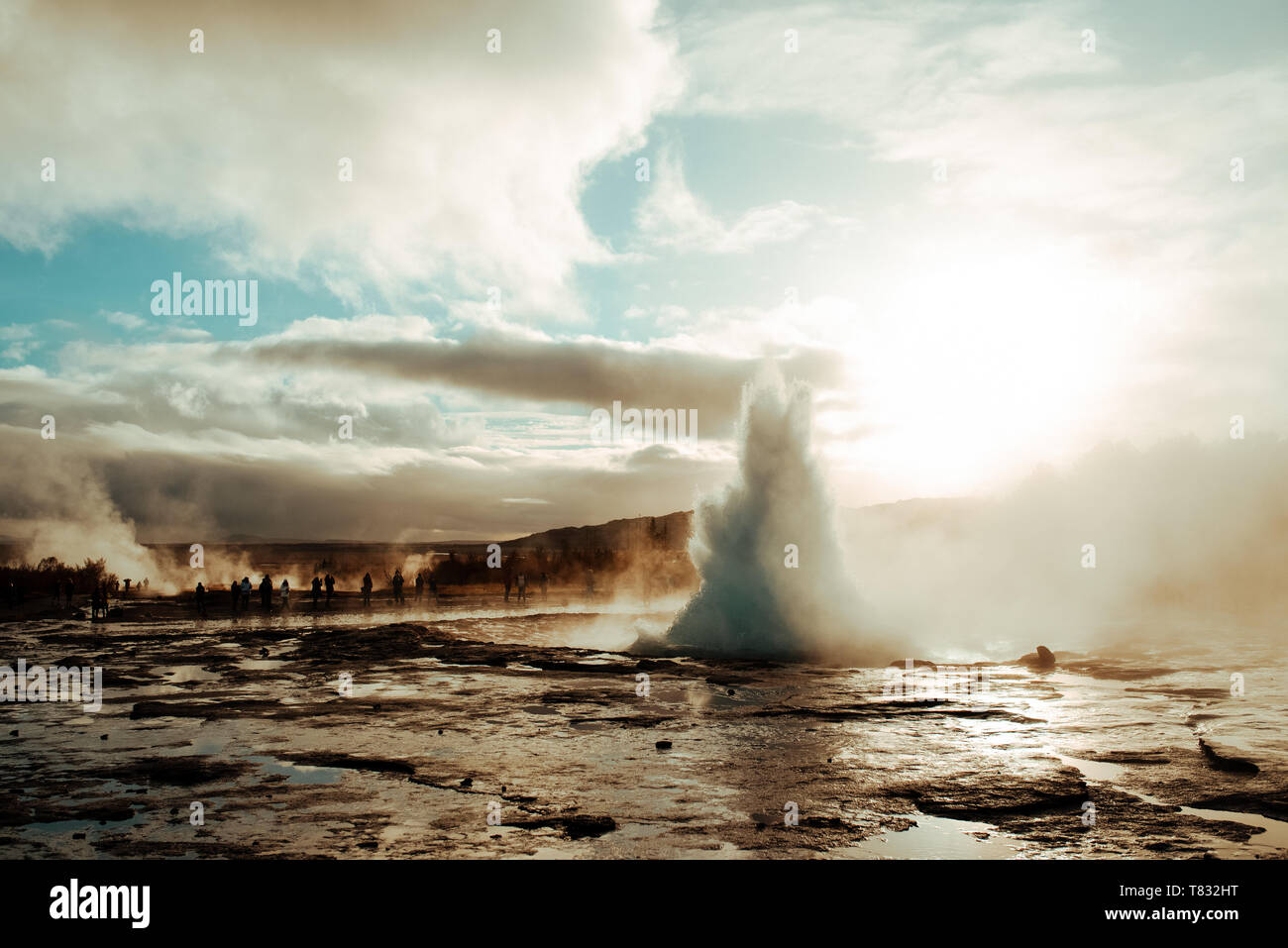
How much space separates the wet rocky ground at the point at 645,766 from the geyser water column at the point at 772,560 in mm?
5466

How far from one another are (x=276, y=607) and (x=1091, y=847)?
4108 cm

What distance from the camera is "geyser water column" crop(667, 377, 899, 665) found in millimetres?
25219

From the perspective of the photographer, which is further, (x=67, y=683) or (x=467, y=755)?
(x=67, y=683)

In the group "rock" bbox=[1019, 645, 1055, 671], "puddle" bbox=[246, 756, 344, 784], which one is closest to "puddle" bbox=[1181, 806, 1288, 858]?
"puddle" bbox=[246, 756, 344, 784]

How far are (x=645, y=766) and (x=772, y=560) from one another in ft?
55.9

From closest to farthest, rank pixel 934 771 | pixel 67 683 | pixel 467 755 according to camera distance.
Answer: pixel 934 771, pixel 467 755, pixel 67 683

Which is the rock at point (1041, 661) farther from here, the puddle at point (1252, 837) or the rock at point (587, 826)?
the rock at point (587, 826)

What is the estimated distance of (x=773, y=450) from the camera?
27781mm

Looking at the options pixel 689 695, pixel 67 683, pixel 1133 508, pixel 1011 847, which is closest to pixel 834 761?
pixel 1011 847

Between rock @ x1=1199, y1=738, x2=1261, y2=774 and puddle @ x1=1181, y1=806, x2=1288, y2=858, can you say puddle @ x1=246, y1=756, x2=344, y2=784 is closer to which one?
puddle @ x1=1181, y1=806, x2=1288, y2=858

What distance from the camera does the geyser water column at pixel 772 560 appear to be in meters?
25.2

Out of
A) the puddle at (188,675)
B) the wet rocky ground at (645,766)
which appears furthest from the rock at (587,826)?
the puddle at (188,675)
